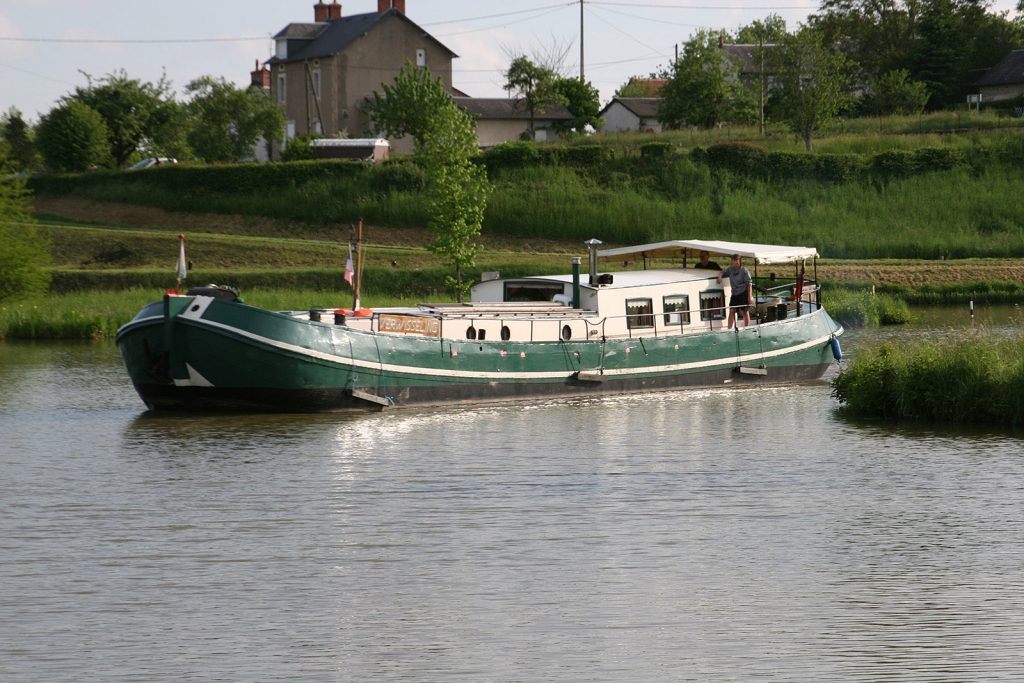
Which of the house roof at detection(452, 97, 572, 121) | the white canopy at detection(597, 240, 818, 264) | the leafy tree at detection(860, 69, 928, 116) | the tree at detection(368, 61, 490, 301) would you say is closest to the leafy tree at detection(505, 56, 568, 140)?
the house roof at detection(452, 97, 572, 121)

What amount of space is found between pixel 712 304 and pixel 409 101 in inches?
1935

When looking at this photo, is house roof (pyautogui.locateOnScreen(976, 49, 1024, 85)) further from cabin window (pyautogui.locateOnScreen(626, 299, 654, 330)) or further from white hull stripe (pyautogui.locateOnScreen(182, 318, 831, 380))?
cabin window (pyautogui.locateOnScreen(626, 299, 654, 330))

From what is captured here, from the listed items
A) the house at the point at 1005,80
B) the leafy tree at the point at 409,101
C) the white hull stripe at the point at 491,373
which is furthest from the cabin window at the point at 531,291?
the house at the point at 1005,80

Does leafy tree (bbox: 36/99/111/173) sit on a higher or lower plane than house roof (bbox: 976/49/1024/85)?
lower

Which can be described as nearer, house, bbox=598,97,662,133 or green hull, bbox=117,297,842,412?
green hull, bbox=117,297,842,412

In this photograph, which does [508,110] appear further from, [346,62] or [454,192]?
[454,192]

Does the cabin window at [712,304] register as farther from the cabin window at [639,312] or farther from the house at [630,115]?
the house at [630,115]

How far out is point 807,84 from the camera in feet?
242

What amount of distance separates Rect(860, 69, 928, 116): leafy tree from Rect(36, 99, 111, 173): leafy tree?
149ft

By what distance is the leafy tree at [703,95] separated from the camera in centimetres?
8712

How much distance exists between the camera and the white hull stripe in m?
25.7

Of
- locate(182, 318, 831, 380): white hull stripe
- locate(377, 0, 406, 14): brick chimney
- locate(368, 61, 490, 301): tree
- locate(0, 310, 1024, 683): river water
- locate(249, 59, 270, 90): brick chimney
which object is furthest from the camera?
locate(249, 59, 270, 90): brick chimney

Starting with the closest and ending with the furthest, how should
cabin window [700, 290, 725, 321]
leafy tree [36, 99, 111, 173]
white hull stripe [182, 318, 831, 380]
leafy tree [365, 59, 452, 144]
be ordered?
white hull stripe [182, 318, 831, 380]
cabin window [700, 290, 725, 321]
leafy tree [36, 99, 111, 173]
leafy tree [365, 59, 452, 144]

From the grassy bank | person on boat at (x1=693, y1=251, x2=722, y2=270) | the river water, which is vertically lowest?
the river water
